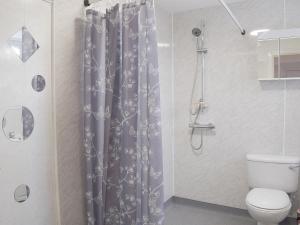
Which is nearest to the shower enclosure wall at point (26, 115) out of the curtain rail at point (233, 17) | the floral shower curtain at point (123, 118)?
the floral shower curtain at point (123, 118)

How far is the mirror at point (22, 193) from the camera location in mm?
1739

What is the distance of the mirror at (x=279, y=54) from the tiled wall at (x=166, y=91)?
1.05 m

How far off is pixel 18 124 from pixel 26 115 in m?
0.08

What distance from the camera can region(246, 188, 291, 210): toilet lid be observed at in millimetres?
2348

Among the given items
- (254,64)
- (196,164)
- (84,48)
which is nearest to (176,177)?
(196,164)

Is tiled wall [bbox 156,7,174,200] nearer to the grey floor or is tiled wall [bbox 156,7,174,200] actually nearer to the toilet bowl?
the grey floor

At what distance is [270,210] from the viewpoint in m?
2.30

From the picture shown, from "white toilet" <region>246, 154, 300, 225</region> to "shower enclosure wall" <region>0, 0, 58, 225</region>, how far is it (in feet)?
5.65

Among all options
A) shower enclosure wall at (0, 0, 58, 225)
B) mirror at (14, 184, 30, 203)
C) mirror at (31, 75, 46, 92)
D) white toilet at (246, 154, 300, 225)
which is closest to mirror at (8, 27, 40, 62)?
shower enclosure wall at (0, 0, 58, 225)

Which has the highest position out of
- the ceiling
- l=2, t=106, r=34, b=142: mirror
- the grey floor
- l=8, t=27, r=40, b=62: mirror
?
the ceiling

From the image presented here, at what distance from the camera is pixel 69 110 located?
2.11 m

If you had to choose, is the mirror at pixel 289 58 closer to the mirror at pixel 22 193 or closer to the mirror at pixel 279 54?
the mirror at pixel 279 54

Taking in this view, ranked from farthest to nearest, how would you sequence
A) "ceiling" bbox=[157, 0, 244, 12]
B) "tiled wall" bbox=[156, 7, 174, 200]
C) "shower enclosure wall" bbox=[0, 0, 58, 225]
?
"tiled wall" bbox=[156, 7, 174, 200] → "ceiling" bbox=[157, 0, 244, 12] → "shower enclosure wall" bbox=[0, 0, 58, 225]

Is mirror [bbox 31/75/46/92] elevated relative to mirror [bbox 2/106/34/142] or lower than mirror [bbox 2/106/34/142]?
elevated
